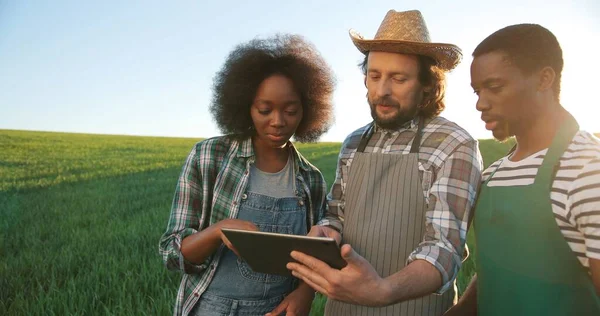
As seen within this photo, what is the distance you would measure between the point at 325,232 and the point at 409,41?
864 mm

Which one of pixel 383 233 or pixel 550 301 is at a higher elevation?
pixel 383 233

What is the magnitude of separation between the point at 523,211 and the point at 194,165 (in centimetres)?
141

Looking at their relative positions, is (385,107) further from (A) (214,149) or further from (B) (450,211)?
(A) (214,149)

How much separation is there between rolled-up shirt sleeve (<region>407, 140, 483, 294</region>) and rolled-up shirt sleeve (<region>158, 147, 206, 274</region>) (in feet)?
3.41

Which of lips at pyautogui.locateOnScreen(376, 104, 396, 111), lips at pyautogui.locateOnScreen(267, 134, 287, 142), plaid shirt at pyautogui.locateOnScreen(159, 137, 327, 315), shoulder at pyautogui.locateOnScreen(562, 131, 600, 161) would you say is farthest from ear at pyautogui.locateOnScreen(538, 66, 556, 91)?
plaid shirt at pyautogui.locateOnScreen(159, 137, 327, 315)

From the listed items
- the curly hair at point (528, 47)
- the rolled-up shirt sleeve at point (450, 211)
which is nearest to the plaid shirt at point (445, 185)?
the rolled-up shirt sleeve at point (450, 211)

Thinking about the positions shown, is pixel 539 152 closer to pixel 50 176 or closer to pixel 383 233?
pixel 383 233

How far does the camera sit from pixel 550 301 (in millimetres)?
1659

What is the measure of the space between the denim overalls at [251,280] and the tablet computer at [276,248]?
0.29 meters

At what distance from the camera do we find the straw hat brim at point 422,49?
2.12m

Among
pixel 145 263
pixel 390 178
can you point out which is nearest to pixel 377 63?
pixel 390 178

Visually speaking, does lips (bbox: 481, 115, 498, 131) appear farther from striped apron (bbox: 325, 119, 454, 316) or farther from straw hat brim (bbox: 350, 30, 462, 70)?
straw hat brim (bbox: 350, 30, 462, 70)

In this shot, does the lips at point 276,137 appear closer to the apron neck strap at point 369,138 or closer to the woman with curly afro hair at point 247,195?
the woman with curly afro hair at point 247,195

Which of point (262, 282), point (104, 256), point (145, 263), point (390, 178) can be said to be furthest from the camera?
point (104, 256)
